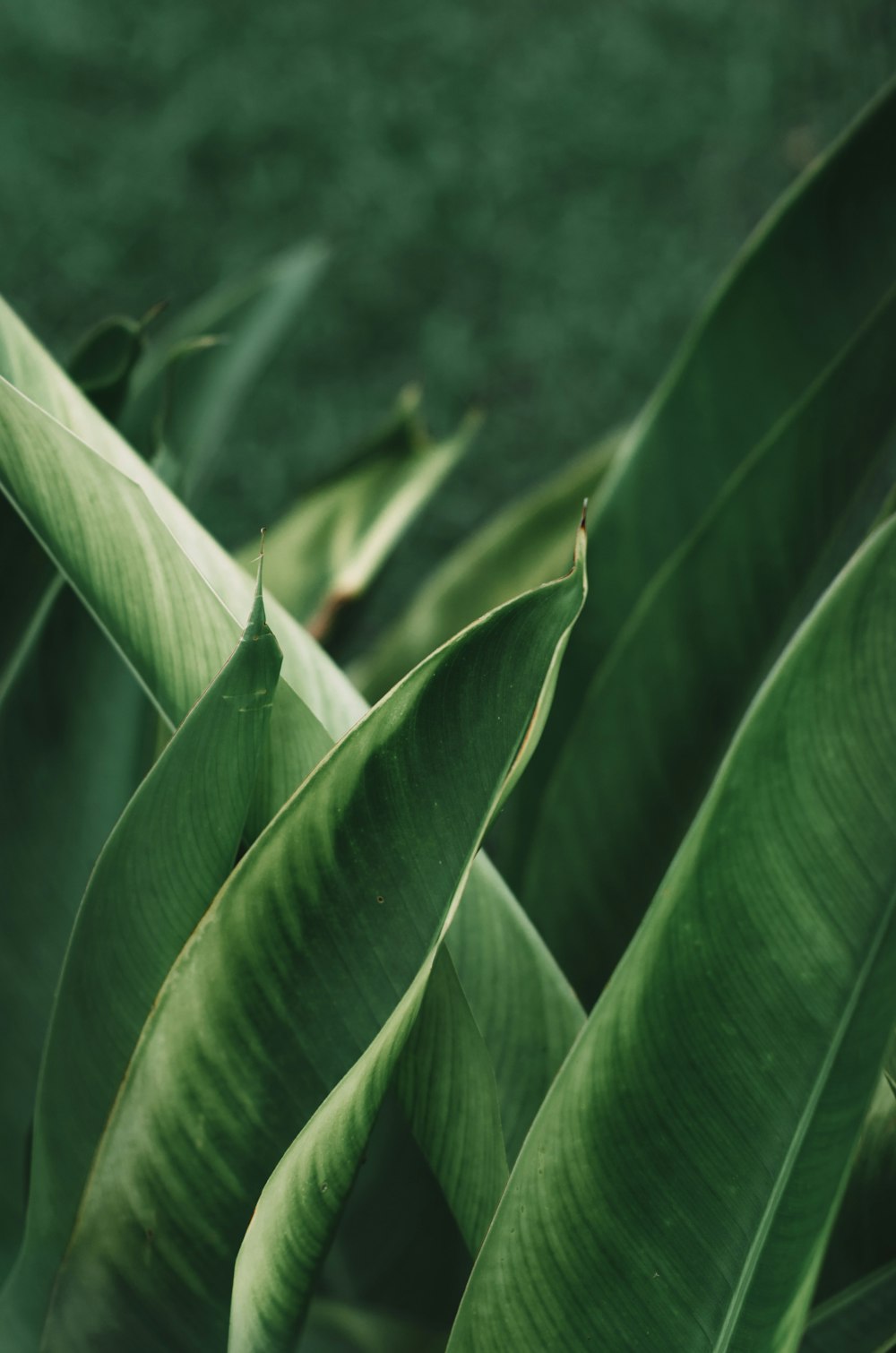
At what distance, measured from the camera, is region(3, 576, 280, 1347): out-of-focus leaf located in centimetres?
24

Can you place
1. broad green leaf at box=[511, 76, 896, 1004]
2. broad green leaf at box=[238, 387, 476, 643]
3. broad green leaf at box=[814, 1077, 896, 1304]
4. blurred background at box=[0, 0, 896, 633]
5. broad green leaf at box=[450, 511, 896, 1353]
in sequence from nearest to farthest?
broad green leaf at box=[450, 511, 896, 1353] < broad green leaf at box=[814, 1077, 896, 1304] < broad green leaf at box=[511, 76, 896, 1004] < broad green leaf at box=[238, 387, 476, 643] < blurred background at box=[0, 0, 896, 633]

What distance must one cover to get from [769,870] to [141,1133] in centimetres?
16

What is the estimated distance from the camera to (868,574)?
0.19 metres

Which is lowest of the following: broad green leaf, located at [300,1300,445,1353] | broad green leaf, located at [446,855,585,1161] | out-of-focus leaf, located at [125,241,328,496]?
broad green leaf, located at [300,1300,445,1353]

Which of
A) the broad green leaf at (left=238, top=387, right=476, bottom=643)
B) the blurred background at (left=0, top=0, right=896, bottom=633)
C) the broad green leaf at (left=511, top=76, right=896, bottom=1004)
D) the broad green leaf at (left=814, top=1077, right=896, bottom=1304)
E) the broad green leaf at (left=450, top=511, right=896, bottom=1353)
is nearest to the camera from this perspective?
the broad green leaf at (left=450, top=511, right=896, bottom=1353)

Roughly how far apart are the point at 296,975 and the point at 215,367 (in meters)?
0.34

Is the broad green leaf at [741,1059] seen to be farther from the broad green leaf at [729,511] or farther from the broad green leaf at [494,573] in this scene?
the broad green leaf at [494,573]

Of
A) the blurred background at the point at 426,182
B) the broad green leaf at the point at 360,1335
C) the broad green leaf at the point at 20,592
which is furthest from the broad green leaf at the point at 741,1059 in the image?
the blurred background at the point at 426,182

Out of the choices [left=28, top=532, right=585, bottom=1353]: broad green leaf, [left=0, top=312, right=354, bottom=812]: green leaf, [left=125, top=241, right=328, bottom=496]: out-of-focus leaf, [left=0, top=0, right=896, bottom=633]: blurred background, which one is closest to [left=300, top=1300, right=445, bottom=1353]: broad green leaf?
[left=28, top=532, right=585, bottom=1353]: broad green leaf

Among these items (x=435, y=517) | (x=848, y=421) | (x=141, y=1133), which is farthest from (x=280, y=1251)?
(x=435, y=517)

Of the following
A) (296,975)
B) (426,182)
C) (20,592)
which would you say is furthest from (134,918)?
(426,182)

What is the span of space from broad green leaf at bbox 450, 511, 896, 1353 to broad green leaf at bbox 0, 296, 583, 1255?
3.4 inches

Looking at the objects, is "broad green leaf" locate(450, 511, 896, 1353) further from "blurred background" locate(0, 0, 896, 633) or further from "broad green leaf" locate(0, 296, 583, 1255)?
"blurred background" locate(0, 0, 896, 633)

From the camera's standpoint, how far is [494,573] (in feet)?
1.88
